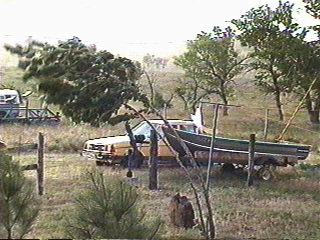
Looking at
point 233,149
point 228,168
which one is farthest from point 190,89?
point 233,149

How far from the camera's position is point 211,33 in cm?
2919

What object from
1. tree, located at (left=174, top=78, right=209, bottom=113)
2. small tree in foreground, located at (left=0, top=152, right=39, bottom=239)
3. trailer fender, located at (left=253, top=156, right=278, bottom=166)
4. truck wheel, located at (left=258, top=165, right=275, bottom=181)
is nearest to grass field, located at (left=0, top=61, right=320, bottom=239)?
small tree in foreground, located at (left=0, top=152, right=39, bottom=239)

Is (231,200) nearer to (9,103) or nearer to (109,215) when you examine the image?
(109,215)

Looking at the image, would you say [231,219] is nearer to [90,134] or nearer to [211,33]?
[90,134]

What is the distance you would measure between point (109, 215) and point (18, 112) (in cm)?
2228

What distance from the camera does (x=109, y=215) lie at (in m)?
5.23

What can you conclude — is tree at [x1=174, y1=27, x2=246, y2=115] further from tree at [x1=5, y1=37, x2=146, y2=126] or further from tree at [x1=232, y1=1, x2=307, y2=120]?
tree at [x1=5, y1=37, x2=146, y2=126]

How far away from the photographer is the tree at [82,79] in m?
6.99

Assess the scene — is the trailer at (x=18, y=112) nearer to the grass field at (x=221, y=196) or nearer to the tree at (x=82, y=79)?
the grass field at (x=221, y=196)

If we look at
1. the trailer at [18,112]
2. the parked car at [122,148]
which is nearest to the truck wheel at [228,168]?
the parked car at [122,148]

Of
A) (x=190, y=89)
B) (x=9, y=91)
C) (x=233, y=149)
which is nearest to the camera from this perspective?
(x=233, y=149)

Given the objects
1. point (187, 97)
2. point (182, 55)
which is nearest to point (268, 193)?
point (187, 97)

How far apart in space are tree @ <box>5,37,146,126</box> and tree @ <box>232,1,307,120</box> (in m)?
14.2

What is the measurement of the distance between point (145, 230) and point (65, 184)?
20.9 ft
